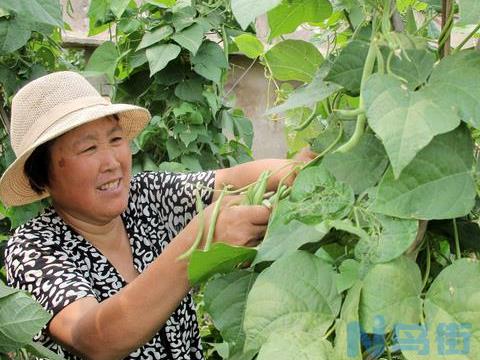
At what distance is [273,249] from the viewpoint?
0.63 m

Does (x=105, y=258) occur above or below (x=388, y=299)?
below

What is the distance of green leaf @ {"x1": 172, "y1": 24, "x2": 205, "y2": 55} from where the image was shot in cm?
180

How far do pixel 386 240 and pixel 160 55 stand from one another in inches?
53.4

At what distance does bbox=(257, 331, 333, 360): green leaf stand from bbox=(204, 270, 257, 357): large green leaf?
0.13 meters

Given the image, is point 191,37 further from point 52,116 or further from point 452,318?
point 452,318

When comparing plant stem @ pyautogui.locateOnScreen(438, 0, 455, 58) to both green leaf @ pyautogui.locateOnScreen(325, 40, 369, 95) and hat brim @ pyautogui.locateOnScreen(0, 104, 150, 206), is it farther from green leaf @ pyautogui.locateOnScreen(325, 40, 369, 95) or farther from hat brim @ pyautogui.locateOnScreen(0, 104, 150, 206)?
hat brim @ pyautogui.locateOnScreen(0, 104, 150, 206)

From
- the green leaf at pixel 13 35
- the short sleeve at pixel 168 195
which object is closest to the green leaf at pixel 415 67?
the short sleeve at pixel 168 195

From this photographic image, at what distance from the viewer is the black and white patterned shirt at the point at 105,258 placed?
1.02 m

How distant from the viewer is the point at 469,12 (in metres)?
0.51

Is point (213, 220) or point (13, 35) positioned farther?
point (13, 35)

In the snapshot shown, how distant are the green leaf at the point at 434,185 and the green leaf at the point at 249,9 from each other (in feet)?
0.48

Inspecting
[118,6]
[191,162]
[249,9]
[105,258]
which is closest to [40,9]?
[249,9]

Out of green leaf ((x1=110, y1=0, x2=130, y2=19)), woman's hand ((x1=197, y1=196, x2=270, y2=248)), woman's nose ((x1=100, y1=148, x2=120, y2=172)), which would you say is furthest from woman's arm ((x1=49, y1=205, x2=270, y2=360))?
green leaf ((x1=110, y1=0, x2=130, y2=19))

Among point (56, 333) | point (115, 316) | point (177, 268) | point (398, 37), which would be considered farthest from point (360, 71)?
point (56, 333)
